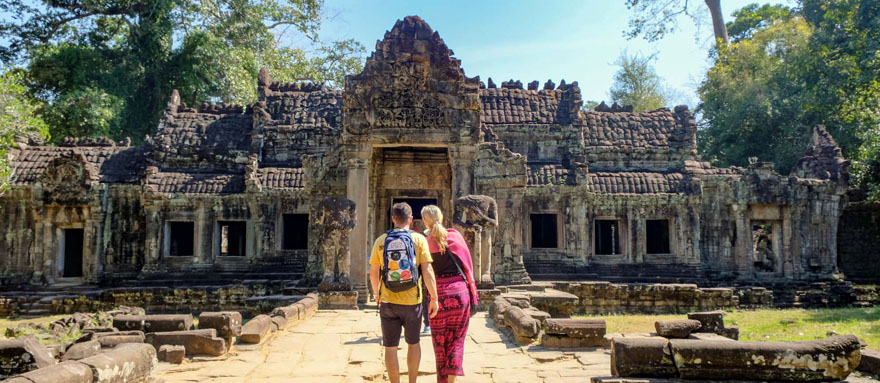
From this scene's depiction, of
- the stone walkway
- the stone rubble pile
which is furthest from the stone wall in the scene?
the stone rubble pile

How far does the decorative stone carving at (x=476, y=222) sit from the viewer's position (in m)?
11.2

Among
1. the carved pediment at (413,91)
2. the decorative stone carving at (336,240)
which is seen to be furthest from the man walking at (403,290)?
the carved pediment at (413,91)

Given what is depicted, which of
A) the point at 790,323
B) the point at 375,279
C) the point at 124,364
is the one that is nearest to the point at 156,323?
the point at 124,364

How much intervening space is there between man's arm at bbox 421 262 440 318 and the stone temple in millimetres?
10118

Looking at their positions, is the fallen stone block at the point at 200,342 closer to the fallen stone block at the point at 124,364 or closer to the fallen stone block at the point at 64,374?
the fallen stone block at the point at 124,364

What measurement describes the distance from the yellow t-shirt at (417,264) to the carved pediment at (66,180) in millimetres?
15640

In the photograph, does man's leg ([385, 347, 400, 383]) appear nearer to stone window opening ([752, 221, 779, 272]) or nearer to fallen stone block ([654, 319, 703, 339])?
fallen stone block ([654, 319, 703, 339])

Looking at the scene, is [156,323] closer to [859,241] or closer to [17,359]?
[17,359]

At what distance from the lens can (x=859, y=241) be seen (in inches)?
814

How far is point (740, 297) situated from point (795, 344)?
1191cm

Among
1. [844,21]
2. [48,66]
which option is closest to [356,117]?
[844,21]

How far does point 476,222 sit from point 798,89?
60.7 ft

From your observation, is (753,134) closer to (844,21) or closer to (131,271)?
(844,21)

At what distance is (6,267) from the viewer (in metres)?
18.0
